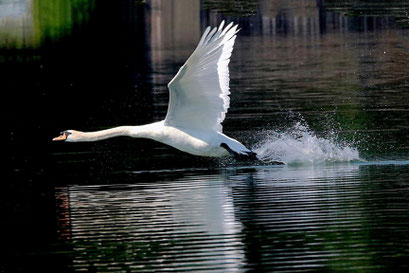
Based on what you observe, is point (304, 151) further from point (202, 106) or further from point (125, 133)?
point (125, 133)

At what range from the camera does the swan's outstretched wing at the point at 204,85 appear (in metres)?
12.3

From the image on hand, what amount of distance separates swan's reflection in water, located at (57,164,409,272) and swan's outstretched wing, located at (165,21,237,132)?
0.77 metres

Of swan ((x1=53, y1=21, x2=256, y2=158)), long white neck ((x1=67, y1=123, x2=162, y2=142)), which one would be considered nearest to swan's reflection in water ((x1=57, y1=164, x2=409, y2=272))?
swan ((x1=53, y1=21, x2=256, y2=158))

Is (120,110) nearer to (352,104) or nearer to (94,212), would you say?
(352,104)

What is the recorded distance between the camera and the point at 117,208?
37.6ft

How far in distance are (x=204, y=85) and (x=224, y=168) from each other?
1823mm

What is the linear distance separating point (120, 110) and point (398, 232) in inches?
490

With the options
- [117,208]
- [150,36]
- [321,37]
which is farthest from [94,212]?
[150,36]

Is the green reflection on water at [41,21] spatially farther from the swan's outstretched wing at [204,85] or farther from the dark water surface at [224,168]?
the swan's outstretched wing at [204,85]

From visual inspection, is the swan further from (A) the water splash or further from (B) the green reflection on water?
(B) the green reflection on water

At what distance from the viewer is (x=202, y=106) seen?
13234 mm

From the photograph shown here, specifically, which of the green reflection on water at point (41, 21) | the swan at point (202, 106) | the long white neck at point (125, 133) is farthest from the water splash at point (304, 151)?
the green reflection on water at point (41, 21)

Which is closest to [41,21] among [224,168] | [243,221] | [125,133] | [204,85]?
[224,168]

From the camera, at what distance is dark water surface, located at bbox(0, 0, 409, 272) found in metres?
9.50
